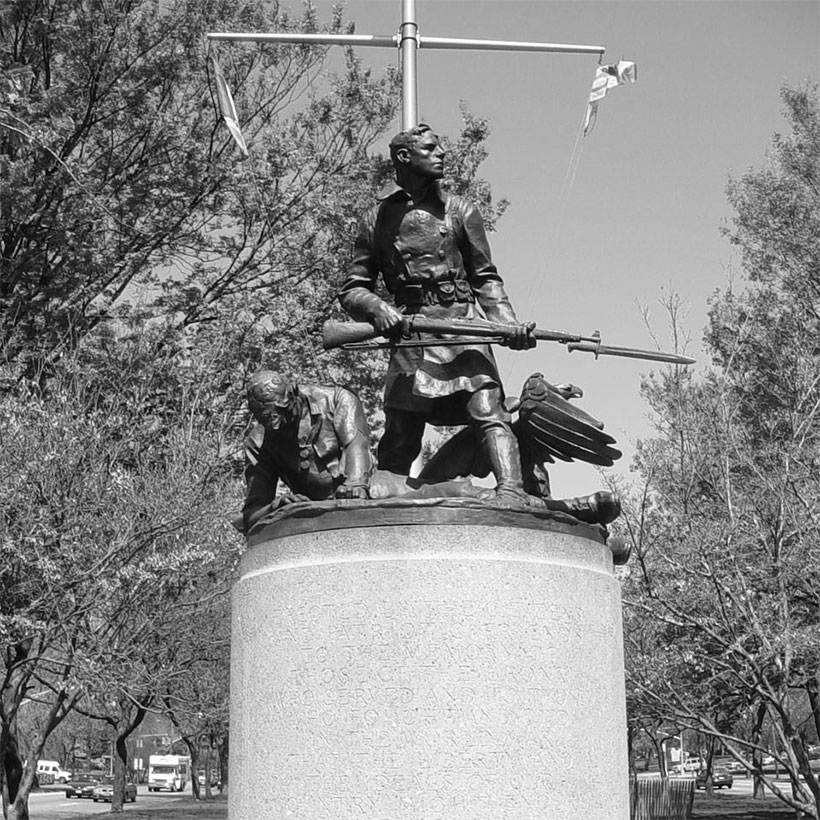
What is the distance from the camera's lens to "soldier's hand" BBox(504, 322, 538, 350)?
7207 mm

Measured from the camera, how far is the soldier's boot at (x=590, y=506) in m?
6.96

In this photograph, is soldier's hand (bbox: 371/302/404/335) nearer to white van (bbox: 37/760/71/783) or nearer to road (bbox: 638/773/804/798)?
road (bbox: 638/773/804/798)

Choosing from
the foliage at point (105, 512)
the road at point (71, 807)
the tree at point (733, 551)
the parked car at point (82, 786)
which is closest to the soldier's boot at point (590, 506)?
the tree at point (733, 551)

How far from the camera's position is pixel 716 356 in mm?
25391

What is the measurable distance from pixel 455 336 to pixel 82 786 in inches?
2388

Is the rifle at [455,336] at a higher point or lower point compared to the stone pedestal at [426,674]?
higher

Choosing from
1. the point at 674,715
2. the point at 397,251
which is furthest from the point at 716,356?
the point at 397,251

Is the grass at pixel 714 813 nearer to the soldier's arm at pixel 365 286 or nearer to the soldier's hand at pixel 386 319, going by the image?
the soldier's arm at pixel 365 286

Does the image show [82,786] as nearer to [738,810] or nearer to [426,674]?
[738,810]

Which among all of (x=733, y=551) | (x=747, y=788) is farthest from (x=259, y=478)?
(x=747, y=788)

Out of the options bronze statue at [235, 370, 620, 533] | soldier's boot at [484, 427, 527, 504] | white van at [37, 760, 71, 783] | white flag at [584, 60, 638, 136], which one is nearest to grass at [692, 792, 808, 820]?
white flag at [584, 60, 638, 136]

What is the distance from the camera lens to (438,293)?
7.68 meters

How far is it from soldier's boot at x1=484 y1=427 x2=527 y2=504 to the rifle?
556 mm

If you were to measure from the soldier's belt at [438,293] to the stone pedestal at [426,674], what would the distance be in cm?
164
